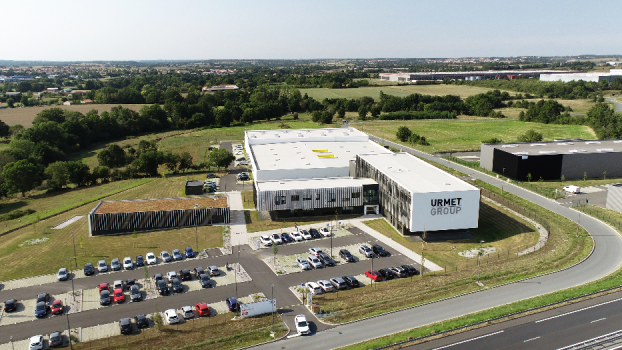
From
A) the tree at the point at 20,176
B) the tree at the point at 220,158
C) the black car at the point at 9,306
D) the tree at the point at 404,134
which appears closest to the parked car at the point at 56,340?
the black car at the point at 9,306

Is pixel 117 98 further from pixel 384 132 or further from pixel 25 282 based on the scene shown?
pixel 25 282

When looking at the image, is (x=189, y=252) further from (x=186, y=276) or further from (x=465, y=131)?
(x=465, y=131)

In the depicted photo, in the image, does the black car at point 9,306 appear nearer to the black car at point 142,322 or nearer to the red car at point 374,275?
the black car at point 142,322

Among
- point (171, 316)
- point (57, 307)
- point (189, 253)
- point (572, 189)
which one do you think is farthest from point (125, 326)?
point (572, 189)

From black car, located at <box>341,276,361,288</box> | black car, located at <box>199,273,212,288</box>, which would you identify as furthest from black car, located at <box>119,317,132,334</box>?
black car, located at <box>341,276,361,288</box>

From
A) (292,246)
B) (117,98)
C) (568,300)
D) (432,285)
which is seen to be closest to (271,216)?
(292,246)

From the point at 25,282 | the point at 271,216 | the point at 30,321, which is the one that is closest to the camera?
the point at 30,321

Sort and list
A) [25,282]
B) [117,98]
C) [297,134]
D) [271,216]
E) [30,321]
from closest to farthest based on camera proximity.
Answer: [30,321], [25,282], [271,216], [297,134], [117,98]

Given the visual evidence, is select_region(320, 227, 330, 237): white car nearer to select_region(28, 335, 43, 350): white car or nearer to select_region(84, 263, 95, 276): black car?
select_region(84, 263, 95, 276): black car
